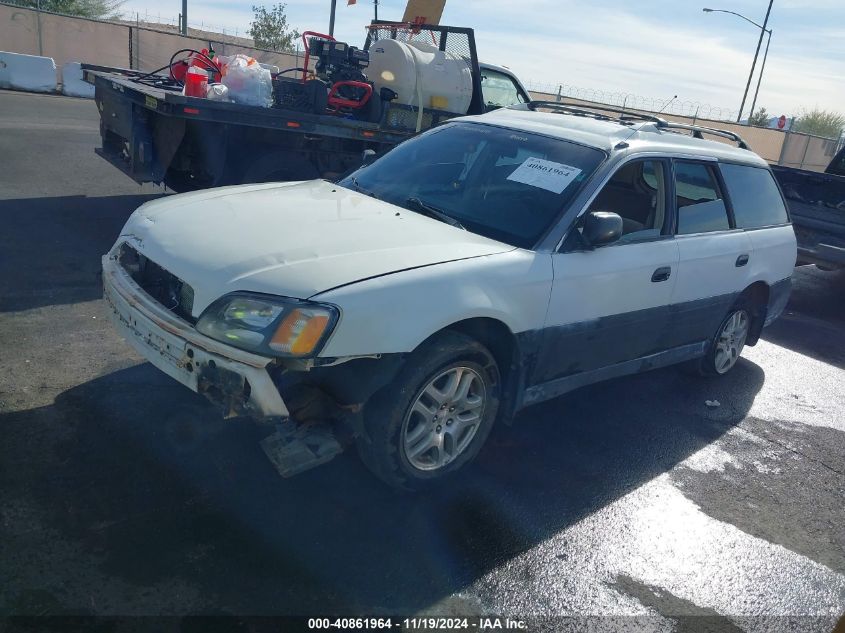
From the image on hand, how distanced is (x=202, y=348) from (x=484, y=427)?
1.46 m

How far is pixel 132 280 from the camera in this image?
356 cm

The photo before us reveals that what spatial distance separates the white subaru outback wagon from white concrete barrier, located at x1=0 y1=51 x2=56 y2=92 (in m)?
16.7

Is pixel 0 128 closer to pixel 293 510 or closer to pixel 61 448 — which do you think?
pixel 61 448

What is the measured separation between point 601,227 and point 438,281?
103 cm

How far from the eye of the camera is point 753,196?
17.6 feet

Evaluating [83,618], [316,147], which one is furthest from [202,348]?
[316,147]

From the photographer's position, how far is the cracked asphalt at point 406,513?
2.80 m

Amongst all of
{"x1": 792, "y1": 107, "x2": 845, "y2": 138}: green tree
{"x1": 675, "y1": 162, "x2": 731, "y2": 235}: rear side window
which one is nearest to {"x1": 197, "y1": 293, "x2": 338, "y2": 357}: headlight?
{"x1": 675, "y1": 162, "x2": 731, "y2": 235}: rear side window

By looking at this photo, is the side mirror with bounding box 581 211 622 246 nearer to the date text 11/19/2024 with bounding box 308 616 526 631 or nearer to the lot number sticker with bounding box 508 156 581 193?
the lot number sticker with bounding box 508 156 581 193

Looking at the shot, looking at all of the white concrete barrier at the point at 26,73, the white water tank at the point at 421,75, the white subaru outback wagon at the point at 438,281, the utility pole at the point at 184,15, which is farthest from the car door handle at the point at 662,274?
the utility pole at the point at 184,15

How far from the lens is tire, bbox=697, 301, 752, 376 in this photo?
539cm

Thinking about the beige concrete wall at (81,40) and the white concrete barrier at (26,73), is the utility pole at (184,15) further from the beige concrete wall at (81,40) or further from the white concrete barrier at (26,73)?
the white concrete barrier at (26,73)

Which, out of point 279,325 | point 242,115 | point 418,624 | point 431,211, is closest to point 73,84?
point 242,115

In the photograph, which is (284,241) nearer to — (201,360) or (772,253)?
(201,360)
